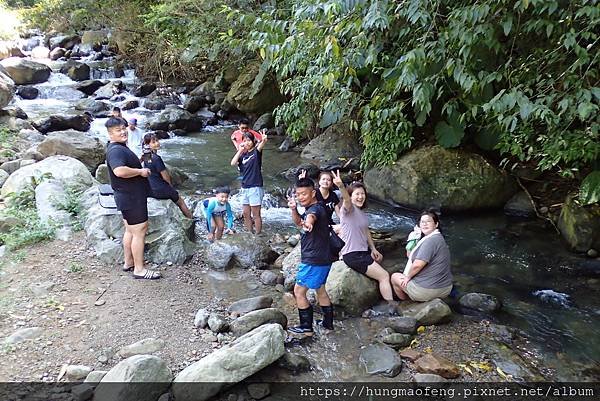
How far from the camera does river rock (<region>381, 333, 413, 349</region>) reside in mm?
4737

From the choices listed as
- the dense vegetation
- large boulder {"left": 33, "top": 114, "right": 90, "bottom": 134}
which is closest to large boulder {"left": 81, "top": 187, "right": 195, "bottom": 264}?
the dense vegetation

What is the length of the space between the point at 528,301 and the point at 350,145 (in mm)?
6432

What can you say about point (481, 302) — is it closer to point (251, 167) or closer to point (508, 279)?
point (508, 279)

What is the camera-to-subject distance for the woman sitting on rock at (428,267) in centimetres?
517

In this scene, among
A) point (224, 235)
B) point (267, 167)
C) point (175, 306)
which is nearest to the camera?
point (175, 306)

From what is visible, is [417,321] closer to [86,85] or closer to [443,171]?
[443,171]

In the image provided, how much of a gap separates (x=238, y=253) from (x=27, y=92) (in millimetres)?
13999

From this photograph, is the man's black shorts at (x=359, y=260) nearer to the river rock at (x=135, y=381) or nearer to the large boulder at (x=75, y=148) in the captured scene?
the river rock at (x=135, y=381)

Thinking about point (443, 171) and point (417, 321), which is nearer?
point (417, 321)

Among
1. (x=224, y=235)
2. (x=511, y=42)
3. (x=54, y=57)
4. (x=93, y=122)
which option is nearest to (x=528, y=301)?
(x=511, y=42)

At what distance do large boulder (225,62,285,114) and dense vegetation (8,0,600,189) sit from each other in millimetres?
4271

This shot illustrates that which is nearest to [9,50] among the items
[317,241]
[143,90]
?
[143,90]

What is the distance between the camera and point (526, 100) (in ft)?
15.6

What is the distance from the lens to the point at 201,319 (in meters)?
4.84
